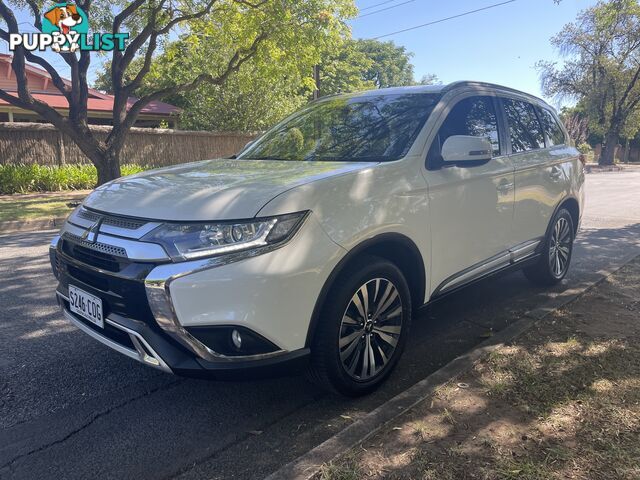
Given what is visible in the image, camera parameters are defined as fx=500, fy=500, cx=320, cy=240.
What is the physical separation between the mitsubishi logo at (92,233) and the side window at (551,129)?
4.12 meters

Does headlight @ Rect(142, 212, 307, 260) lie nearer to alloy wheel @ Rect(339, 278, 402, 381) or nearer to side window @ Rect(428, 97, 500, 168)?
alloy wheel @ Rect(339, 278, 402, 381)

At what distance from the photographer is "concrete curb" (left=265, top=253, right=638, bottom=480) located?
222cm

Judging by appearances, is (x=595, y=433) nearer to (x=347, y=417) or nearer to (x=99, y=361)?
(x=347, y=417)

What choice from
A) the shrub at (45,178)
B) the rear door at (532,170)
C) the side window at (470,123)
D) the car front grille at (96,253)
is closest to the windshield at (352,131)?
the side window at (470,123)

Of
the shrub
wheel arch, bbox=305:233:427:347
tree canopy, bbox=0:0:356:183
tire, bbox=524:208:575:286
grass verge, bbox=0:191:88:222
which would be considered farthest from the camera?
the shrub

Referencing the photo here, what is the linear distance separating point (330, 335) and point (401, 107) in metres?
1.88

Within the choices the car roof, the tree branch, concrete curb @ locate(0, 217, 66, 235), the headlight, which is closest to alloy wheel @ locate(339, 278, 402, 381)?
the headlight

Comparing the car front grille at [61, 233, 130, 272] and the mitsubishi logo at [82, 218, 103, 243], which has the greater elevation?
the mitsubishi logo at [82, 218, 103, 243]

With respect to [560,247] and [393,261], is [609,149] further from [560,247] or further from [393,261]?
[393,261]

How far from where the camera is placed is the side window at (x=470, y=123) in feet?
11.0

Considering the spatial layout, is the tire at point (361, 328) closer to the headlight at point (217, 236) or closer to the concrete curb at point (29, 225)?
the headlight at point (217, 236)

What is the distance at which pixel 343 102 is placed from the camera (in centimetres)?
415

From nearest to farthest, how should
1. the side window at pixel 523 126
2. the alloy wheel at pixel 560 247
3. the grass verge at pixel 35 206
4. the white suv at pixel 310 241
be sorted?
the white suv at pixel 310 241, the side window at pixel 523 126, the alloy wheel at pixel 560 247, the grass verge at pixel 35 206

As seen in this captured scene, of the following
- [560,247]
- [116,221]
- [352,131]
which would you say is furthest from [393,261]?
[560,247]
